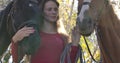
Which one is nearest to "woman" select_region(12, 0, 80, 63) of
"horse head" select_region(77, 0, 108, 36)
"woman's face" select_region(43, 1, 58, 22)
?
"woman's face" select_region(43, 1, 58, 22)

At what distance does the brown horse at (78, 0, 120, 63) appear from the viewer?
16.5ft

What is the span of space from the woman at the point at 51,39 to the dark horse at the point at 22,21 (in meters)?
0.16

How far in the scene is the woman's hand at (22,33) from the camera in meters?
4.84

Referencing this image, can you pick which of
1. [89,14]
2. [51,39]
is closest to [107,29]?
[89,14]

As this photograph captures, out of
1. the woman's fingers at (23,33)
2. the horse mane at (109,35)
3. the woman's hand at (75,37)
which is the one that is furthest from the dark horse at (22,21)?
the horse mane at (109,35)

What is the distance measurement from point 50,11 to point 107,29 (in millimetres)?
785

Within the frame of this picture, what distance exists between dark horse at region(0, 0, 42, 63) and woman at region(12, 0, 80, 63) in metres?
0.16

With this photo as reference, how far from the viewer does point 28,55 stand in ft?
16.5

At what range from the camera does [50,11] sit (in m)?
5.23

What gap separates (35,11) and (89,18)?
0.70m

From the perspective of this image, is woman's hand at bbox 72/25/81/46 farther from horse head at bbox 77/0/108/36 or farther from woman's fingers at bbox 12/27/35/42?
woman's fingers at bbox 12/27/35/42

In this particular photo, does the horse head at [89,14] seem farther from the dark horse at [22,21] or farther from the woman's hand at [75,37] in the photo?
the dark horse at [22,21]

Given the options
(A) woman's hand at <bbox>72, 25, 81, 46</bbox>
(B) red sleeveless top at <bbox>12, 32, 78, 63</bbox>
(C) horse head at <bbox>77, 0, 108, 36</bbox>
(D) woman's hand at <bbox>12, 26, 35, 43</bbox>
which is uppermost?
(C) horse head at <bbox>77, 0, 108, 36</bbox>

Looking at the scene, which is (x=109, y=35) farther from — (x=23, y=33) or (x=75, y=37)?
(x=23, y=33)
